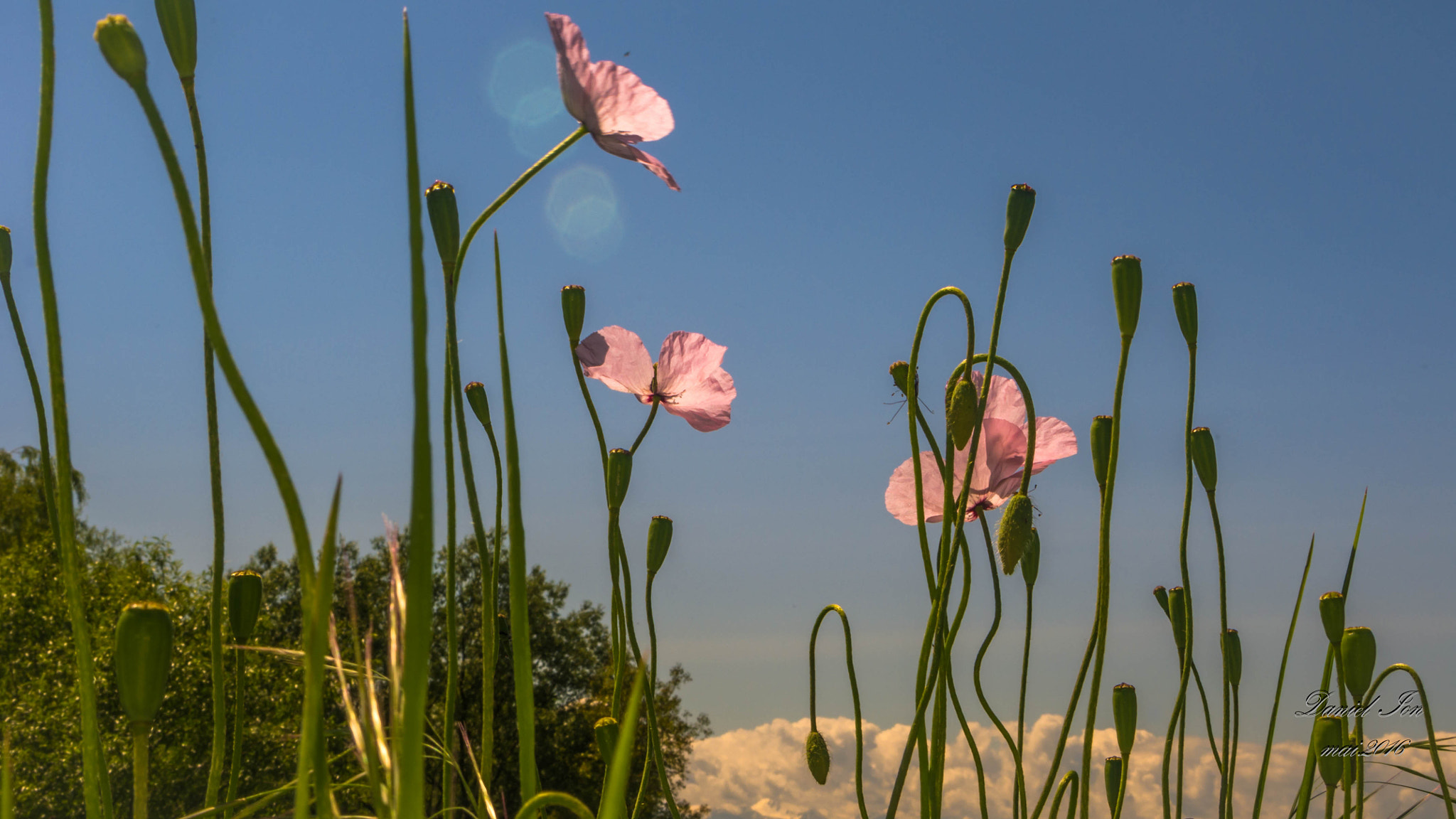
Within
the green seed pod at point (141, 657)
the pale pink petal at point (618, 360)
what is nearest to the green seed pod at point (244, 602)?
the green seed pod at point (141, 657)

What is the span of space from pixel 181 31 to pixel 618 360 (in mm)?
966

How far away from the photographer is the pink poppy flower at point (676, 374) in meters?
1.68

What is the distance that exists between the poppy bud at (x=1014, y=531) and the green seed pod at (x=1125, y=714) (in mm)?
451

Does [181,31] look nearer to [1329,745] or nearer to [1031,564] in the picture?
[1031,564]

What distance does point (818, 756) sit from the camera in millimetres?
1482

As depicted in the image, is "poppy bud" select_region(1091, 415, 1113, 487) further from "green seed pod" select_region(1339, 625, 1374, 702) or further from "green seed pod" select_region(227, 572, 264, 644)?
"green seed pod" select_region(227, 572, 264, 644)

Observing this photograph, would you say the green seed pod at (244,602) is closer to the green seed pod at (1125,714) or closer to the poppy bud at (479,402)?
the poppy bud at (479,402)

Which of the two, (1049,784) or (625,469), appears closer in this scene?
(1049,784)

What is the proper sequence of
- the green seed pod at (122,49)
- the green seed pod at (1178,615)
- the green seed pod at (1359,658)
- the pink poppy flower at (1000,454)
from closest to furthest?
the green seed pod at (122,49)
the green seed pod at (1359,658)
the pink poppy flower at (1000,454)
the green seed pod at (1178,615)

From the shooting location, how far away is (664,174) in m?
0.93

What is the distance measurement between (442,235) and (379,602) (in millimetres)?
16775

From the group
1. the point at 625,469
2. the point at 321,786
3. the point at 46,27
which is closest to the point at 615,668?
the point at 625,469

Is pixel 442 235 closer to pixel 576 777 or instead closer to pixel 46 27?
pixel 46 27

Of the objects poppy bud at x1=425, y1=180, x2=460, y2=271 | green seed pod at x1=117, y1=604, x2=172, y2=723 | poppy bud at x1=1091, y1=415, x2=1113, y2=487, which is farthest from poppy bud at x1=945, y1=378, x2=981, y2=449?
green seed pod at x1=117, y1=604, x2=172, y2=723
